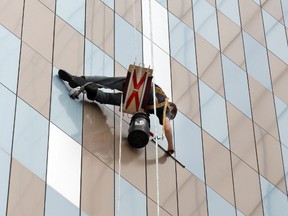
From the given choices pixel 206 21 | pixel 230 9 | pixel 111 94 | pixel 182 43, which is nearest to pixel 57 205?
pixel 111 94

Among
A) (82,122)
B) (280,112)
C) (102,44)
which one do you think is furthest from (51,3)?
(280,112)

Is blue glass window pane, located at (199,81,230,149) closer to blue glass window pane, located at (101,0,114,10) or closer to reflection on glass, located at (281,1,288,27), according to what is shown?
blue glass window pane, located at (101,0,114,10)

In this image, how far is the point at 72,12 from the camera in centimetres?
1580

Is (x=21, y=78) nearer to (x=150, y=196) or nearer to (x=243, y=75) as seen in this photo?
(x=150, y=196)

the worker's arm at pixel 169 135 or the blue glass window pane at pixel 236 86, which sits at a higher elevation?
the blue glass window pane at pixel 236 86

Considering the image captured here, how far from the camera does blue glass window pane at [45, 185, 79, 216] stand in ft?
42.7

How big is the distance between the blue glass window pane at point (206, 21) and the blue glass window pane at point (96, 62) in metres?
3.72

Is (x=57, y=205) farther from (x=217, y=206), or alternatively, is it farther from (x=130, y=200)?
(x=217, y=206)

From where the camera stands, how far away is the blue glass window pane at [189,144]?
633 inches

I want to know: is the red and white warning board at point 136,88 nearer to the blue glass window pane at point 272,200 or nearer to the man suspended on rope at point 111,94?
the man suspended on rope at point 111,94

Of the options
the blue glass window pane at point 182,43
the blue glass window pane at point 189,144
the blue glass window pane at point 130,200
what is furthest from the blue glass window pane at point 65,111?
the blue glass window pane at point 182,43

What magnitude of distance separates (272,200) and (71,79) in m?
5.79

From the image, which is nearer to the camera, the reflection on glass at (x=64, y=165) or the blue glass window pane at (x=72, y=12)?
the reflection on glass at (x=64, y=165)

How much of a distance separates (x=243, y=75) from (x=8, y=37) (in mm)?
6960
